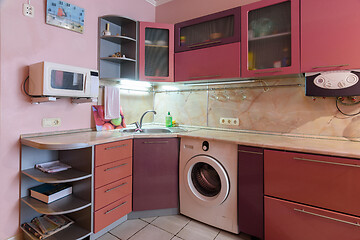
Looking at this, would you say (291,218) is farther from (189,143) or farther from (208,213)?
(189,143)

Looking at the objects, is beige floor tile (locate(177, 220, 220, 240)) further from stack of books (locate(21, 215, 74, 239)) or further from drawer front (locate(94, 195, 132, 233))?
stack of books (locate(21, 215, 74, 239))

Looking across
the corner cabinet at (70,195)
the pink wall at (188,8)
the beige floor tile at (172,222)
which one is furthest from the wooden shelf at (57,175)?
the pink wall at (188,8)

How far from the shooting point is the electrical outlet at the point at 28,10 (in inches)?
61.8

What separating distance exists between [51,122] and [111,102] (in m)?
0.65

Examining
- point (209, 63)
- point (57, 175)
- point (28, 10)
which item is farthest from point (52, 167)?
point (209, 63)

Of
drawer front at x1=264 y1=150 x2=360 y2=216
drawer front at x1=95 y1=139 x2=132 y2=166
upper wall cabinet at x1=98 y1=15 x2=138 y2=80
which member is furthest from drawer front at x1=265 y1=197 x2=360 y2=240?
upper wall cabinet at x1=98 y1=15 x2=138 y2=80

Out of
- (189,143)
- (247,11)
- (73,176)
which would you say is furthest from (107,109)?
(247,11)

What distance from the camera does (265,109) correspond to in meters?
2.06

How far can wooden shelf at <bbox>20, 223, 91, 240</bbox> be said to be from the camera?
151 cm

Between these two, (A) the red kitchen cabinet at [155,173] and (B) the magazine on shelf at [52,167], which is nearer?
(B) the magazine on shelf at [52,167]

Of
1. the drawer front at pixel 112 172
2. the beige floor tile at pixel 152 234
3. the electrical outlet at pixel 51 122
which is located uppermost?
the electrical outlet at pixel 51 122

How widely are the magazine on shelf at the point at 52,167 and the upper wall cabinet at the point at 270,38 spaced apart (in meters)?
1.91

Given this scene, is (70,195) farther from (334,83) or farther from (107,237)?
(334,83)

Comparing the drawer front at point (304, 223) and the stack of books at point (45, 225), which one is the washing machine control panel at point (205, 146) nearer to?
the drawer front at point (304, 223)
